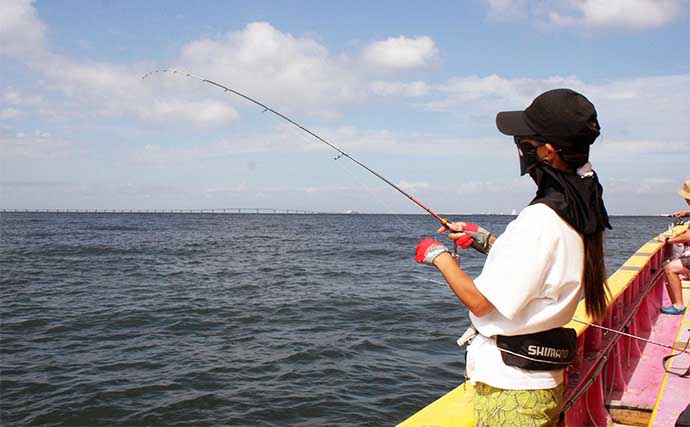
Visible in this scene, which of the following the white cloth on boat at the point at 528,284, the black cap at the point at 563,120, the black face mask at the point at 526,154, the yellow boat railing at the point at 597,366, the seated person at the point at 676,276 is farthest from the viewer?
the seated person at the point at 676,276

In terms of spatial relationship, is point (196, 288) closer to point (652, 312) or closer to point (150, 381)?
point (150, 381)

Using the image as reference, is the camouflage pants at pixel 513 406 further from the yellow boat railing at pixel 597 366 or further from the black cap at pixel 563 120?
the black cap at pixel 563 120

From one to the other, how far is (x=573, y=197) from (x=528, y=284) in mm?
354

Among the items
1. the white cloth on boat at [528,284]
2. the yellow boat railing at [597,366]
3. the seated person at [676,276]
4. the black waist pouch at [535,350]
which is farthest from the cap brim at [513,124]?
the seated person at [676,276]

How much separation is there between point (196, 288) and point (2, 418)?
9764 millimetres

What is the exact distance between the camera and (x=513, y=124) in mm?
2148

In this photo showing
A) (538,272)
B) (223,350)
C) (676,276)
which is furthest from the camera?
(223,350)

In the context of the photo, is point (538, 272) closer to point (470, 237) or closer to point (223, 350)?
point (470, 237)

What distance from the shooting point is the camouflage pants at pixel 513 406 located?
211 centimetres

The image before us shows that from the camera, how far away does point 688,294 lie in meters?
7.96

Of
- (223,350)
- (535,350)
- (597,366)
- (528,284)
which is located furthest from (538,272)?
(223,350)

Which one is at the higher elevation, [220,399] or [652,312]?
[652,312]

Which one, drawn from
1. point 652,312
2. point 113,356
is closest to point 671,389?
point 652,312

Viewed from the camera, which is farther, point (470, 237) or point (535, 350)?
point (470, 237)
